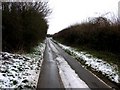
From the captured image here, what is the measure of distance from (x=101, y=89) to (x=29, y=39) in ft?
61.6

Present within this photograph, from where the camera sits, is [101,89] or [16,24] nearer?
[101,89]

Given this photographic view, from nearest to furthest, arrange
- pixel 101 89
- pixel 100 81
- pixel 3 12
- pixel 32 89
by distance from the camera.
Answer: pixel 32 89 < pixel 101 89 < pixel 100 81 < pixel 3 12

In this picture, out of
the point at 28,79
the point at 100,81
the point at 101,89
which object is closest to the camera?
the point at 101,89

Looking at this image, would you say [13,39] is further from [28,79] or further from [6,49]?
[28,79]

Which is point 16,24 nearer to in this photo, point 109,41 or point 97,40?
point 109,41

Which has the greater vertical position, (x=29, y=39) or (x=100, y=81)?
(x=29, y=39)

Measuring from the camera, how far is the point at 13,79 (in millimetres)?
11633

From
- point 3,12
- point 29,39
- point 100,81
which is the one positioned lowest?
point 100,81

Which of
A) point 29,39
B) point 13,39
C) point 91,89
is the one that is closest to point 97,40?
point 29,39

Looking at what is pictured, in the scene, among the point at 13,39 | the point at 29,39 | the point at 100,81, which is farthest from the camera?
the point at 29,39

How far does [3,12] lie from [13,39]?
2.75 m

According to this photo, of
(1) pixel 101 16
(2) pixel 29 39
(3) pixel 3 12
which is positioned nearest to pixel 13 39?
(3) pixel 3 12

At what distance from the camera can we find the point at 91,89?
11242 mm

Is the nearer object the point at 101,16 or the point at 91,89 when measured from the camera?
the point at 91,89
